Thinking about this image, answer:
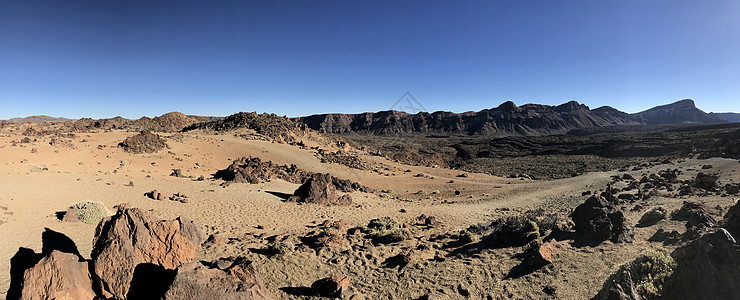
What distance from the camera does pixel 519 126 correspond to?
145 m

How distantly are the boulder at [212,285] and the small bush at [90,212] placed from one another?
31.0 feet

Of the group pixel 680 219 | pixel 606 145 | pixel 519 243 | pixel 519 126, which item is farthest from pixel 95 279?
pixel 519 126

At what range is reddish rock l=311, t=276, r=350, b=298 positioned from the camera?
24.4 feet

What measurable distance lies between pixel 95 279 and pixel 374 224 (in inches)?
361

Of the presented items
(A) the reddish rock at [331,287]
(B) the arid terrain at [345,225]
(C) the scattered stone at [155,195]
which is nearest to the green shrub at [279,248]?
(B) the arid terrain at [345,225]

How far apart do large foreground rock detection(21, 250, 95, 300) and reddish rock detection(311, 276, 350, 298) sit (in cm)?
447

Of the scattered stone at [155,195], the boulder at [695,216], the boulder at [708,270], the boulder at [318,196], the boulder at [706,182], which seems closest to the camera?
the boulder at [708,270]

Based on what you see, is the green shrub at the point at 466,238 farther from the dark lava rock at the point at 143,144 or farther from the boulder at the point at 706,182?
the dark lava rock at the point at 143,144

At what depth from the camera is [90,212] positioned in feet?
38.0

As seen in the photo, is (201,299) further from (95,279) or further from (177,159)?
(177,159)

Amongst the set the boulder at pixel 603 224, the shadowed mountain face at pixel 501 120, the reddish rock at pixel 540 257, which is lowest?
the reddish rock at pixel 540 257

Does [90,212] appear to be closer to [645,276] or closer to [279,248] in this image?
[279,248]

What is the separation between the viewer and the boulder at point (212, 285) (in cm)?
505

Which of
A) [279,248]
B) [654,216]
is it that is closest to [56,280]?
[279,248]
